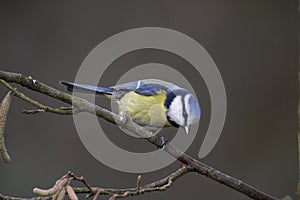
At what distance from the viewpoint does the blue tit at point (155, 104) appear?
155 cm

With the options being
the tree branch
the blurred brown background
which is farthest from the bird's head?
the blurred brown background

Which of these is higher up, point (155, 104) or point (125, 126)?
point (155, 104)

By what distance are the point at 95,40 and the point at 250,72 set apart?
96 cm

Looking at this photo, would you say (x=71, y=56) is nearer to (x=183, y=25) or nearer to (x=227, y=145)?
(x=183, y=25)

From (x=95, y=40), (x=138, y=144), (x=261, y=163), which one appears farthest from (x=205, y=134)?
(x=95, y=40)

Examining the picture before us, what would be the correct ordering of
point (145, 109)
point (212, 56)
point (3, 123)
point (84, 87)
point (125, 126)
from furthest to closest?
point (212, 56) < point (145, 109) < point (84, 87) < point (125, 126) < point (3, 123)

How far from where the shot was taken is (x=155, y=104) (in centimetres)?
161

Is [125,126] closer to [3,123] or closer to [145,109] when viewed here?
[3,123]

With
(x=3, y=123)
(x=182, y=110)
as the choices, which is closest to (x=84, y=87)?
(x=182, y=110)

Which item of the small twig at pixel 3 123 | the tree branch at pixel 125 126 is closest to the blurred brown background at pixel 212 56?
the tree branch at pixel 125 126

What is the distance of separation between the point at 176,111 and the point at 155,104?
0.08 meters

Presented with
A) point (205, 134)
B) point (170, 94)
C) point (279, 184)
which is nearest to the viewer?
point (170, 94)

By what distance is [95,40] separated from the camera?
2.89 metres

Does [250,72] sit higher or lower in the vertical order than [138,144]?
higher
